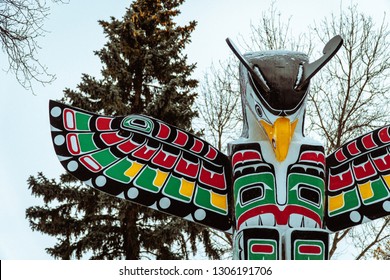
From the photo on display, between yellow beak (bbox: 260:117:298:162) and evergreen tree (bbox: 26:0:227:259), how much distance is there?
17.5ft

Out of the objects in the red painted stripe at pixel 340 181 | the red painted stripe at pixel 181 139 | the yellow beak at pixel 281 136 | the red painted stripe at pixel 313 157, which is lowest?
the red painted stripe at pixel 340 181

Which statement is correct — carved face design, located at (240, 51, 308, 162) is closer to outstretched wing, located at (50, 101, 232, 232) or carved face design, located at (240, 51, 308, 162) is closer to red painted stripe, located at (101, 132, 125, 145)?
outstretched wing, located at (50, 101, 232, 232)

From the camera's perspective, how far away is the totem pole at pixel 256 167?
5480 millimetres

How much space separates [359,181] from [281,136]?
1191mm

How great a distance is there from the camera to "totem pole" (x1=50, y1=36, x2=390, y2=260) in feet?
18.0

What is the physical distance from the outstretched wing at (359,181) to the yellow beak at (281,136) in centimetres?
85

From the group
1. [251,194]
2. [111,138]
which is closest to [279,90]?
[251,194]

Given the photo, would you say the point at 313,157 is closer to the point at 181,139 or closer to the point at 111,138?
the point at 181,139

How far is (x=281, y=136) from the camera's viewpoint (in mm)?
5648

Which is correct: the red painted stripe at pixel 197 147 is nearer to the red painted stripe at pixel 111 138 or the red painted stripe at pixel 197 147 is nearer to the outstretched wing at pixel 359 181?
the red painted stripe at pixel 111 138

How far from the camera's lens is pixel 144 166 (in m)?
6.06

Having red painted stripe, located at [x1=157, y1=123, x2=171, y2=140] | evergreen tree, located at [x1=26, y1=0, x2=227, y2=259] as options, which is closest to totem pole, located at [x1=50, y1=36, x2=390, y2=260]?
red painted stripe, located at [x1=157, y1=123, x2=171, y2=140]

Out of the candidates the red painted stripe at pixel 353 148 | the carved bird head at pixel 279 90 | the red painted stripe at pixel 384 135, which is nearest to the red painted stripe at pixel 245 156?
the carved bird head at pixel 279 90

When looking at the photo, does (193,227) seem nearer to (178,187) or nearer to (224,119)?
(224,119)
